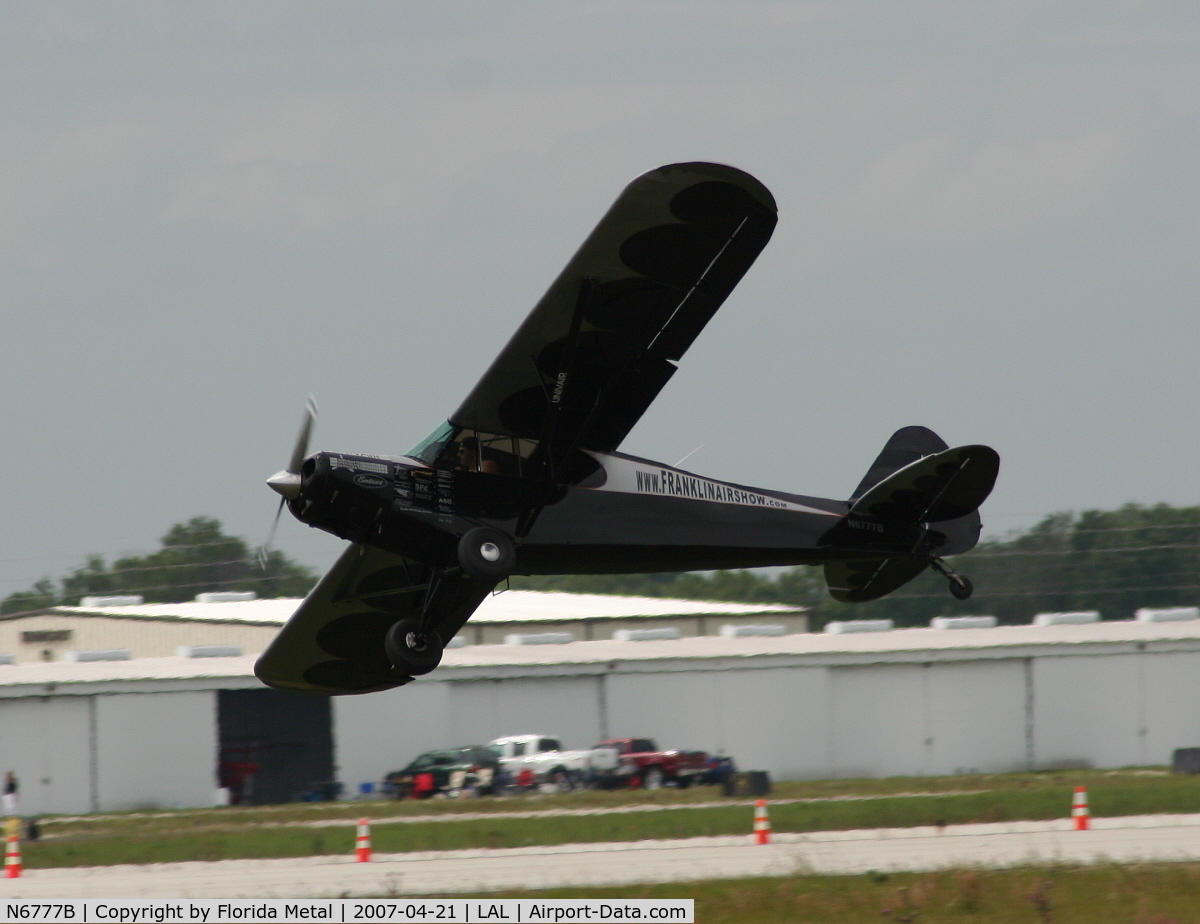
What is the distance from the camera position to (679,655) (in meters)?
42.4

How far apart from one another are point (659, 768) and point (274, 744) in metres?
11.7

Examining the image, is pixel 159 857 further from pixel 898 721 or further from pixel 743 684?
pixel 898 721

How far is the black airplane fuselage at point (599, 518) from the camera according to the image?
14.5 meters

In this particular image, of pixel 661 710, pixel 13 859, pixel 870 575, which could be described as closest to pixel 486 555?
pixel 870 575

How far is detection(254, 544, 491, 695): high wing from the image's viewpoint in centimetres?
1811

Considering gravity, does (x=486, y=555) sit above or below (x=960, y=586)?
above

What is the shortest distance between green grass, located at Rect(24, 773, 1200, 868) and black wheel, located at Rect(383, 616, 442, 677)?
1071cm

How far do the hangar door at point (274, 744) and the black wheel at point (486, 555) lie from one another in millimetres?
27007

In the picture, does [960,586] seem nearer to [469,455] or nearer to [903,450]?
[903,450]

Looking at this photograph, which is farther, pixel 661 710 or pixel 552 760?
pixel 661 710

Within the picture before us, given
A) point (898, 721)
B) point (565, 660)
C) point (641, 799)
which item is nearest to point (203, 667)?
point (565, 660)

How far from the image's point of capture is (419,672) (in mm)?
14938

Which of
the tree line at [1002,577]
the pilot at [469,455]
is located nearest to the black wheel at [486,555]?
the pilot at [469,455]

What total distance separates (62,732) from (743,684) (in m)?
17.7
